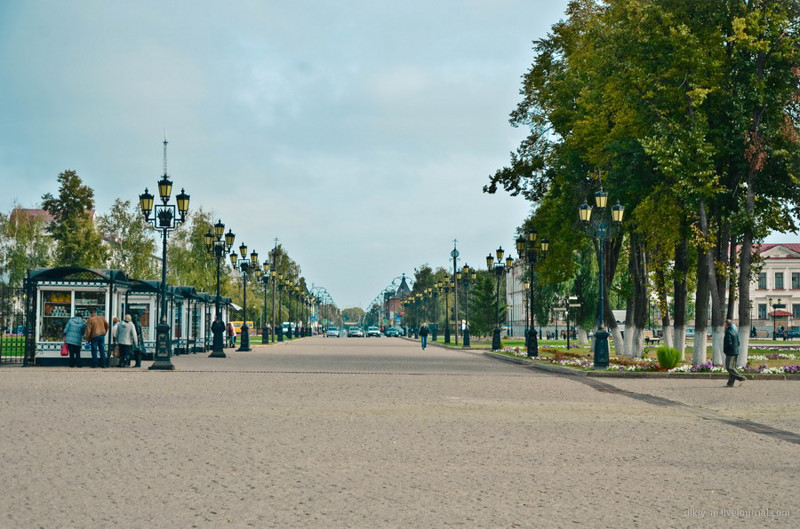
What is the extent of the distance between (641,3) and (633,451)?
22.3 meters

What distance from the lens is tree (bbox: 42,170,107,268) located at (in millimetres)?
81125

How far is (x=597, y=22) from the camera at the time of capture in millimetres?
38438

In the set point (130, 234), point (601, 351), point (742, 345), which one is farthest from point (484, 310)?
point (601, 351)

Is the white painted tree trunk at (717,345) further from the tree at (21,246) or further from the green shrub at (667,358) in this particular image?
the tree at (21,246)

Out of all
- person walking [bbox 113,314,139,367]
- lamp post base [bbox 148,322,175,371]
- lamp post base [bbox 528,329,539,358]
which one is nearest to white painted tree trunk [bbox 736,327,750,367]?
lamp post base [bbox 528,329,539,358]

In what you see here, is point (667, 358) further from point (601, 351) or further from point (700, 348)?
point (700, 348)

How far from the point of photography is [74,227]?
88250mm

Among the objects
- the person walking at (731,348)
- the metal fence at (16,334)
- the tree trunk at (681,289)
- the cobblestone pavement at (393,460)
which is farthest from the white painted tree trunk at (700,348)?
the metal fence at (16,334)

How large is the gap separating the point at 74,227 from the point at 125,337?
200 ft

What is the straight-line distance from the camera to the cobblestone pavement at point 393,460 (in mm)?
7480

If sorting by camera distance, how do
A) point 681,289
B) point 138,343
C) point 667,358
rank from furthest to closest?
point 681,289
point 138,343
point 667,358

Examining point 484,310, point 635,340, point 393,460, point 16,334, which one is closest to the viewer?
point 393,460

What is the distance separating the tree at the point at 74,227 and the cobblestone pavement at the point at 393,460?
61603 millimetres

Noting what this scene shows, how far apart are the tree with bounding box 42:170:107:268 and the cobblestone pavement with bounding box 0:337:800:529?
202 ft
